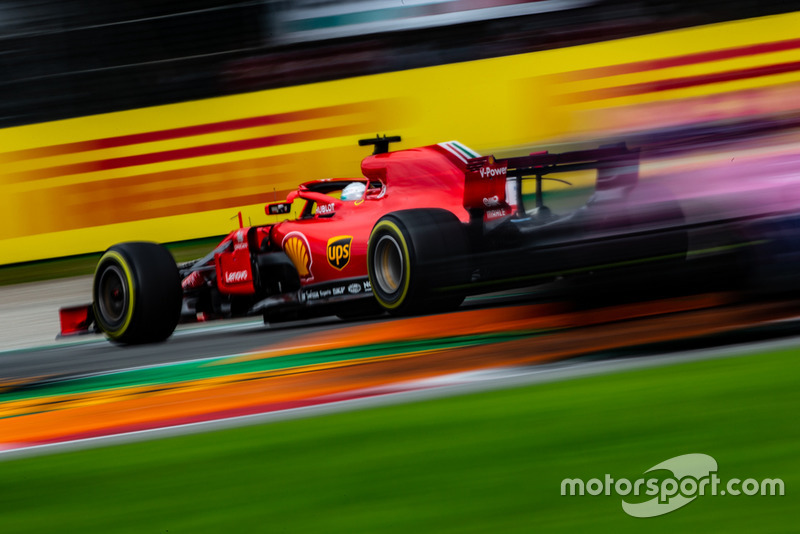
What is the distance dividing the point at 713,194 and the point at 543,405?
49.7 inches

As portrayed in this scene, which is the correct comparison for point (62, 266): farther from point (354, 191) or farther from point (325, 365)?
point (325, 365)

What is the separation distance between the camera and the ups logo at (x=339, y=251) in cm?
661

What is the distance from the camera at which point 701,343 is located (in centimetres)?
488

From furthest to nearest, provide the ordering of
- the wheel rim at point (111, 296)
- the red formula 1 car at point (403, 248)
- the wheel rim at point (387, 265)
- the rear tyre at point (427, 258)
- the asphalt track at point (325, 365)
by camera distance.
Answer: the wheel rim at point (111, 296) → the wheel rim at point (387, 265) → the rear tyre at point (427, 258) → the red formula 1 car at point (403, 248) → the asphalt track at point (325, 365)

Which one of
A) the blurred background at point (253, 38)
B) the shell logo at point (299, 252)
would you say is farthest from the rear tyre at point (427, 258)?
the blurred background at point (253, 38)

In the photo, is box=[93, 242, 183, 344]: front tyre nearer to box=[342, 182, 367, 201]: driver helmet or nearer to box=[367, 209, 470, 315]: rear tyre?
box=[342, 182, 367, 201]: driver helmet

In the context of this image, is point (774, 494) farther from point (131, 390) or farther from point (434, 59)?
point (434, 59)

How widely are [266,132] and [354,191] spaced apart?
4.88 metres

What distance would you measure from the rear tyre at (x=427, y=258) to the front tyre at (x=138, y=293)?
5.55 feet

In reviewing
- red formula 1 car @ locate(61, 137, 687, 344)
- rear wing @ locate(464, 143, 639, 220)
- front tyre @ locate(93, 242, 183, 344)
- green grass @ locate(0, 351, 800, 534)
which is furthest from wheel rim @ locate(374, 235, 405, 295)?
green grass @ locate(0, 351, 800, 534)

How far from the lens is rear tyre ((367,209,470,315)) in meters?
5.68

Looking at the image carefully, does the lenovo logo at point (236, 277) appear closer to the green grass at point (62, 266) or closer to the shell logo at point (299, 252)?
the shell logo at point (299, 252)

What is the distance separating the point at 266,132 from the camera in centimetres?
1158

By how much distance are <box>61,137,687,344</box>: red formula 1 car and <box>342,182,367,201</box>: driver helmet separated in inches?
0.4
